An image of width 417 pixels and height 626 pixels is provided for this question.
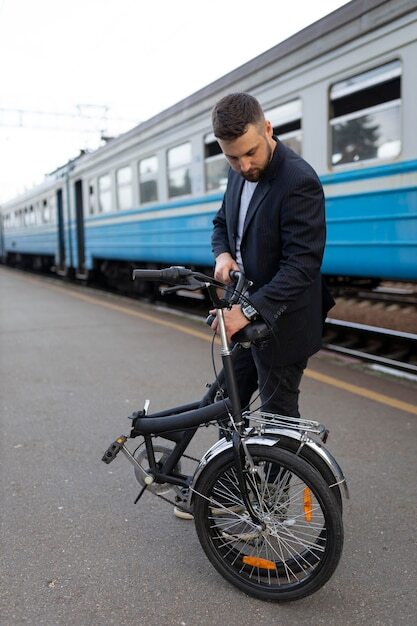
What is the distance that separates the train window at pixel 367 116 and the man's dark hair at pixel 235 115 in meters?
3.36

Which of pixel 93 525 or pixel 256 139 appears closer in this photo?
pixel 256 139

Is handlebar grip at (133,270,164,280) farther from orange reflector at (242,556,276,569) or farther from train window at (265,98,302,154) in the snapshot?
train window at (265,98,302,154)

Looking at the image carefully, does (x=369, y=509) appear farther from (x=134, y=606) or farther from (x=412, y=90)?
(x=412, y=90)

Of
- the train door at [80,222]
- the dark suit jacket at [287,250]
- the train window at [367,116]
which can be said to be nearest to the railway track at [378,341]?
the train window at [367,116]

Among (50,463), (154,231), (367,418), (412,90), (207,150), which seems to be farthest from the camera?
(154,231)

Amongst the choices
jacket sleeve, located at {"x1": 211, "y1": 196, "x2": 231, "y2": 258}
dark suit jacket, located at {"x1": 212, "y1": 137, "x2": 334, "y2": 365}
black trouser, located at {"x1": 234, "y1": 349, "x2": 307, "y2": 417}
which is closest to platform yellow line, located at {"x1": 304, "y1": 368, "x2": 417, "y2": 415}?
black trouser, located at {"x1": 234, "y1": 349, "x2": 307, "y2": 417}

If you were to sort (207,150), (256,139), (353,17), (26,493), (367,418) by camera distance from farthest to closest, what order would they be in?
(207,150)
(353,17)
(367,418)
(26,493)
(256,139)

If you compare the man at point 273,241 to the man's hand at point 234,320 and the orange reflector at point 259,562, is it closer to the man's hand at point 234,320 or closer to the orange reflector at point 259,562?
the man's hand at point 234,320

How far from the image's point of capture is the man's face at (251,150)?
219cm

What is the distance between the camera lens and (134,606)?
2.33 meters

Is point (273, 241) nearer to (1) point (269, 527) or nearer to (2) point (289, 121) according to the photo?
(1) point (269, 527)

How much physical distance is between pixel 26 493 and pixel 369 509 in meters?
1.76

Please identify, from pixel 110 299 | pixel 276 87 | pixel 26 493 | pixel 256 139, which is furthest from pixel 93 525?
pixel 110 299

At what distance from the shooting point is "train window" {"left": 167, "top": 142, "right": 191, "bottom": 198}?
8.52 metres
